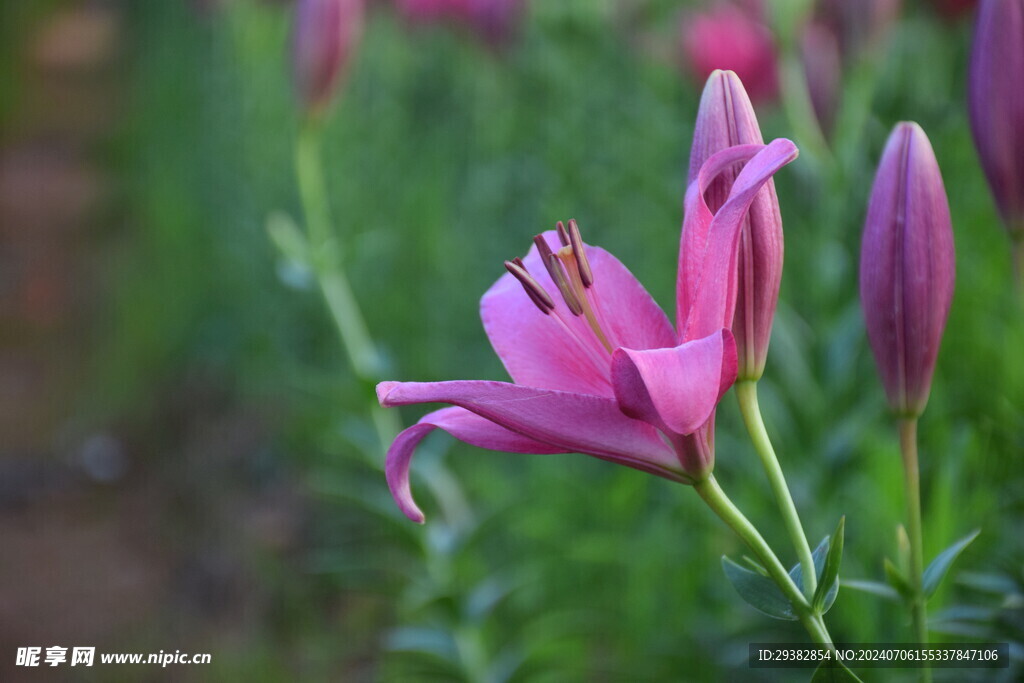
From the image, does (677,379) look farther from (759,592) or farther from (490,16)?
(490,16)

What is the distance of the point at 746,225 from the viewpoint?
0.94ft

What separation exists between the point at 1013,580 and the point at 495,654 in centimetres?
60

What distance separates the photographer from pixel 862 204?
0.74m

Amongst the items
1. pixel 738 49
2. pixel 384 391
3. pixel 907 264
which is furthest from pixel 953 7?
pixel 384 391

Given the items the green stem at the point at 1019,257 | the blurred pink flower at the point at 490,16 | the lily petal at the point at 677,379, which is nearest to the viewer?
the lily petal at the point at 677,379

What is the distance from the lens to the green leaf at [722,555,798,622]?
0.92ft

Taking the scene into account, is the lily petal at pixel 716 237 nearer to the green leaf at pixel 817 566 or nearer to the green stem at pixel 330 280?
the green leaf at pixel 817 566

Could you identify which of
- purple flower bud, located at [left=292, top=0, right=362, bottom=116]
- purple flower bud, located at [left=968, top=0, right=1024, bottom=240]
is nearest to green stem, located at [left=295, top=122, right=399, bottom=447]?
purple flower bud, located at [left=292, top=0, right=362, bottom=116]

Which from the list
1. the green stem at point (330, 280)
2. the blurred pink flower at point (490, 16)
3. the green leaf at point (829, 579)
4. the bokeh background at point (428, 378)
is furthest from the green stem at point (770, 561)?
the blurred pink flower at point (490, 16)

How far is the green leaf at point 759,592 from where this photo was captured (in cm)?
28

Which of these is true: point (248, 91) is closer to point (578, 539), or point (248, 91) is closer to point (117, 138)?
point (117, 138)

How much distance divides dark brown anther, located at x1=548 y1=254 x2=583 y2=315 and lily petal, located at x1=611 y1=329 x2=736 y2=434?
2.1 inches

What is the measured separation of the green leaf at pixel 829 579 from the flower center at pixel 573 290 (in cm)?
8

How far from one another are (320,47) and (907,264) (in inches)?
20.2
